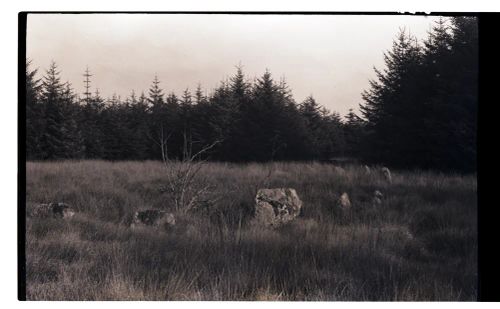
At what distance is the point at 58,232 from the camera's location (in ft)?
16.4

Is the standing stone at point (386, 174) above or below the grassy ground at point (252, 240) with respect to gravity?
above

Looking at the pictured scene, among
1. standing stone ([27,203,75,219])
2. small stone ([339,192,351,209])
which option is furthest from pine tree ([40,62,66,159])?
small stone ([339,192,351,209])

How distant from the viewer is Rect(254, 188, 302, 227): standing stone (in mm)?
5219

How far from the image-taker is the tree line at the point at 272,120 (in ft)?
16.5

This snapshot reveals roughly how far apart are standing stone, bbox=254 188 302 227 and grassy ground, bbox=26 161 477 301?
8cm

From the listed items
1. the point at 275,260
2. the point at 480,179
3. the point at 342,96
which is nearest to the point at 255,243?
the point at 275,260

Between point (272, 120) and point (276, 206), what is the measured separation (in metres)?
0.95

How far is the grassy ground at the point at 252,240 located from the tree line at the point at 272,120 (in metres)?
0.19

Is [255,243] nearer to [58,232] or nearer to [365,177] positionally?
[365,177]

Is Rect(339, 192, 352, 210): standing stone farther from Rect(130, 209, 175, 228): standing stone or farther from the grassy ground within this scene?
Rect(130, 209, 175, 228): standing stone

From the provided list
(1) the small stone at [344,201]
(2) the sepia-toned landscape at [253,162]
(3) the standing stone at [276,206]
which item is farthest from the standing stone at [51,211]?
(1) the small stone at [344,201]

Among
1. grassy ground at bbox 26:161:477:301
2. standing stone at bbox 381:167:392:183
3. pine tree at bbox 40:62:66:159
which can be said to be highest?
pine tree at bbox 40:62:66:159

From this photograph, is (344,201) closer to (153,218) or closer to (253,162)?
(253,162)

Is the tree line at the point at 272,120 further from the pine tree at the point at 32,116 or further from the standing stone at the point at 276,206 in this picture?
the standing stone at the point at 276,206
